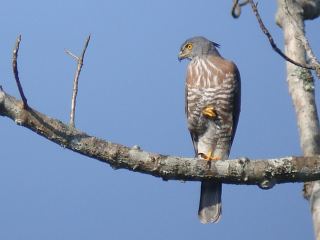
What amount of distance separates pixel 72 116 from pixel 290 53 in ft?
7.61

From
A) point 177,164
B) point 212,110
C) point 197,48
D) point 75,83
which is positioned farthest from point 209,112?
point 75,83

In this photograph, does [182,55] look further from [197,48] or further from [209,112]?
[209,112]

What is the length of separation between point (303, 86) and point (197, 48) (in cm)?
183

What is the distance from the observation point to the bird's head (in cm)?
651

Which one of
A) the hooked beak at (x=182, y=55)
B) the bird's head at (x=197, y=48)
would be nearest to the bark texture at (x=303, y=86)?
the bird's head at (x=197, y=48)

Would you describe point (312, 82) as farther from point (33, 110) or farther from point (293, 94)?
point (33, 110)

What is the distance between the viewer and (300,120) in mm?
4625

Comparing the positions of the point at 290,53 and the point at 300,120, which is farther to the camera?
the point at 290,53

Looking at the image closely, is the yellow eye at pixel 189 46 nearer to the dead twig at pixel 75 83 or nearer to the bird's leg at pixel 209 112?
the bird's leg at pixel 209 112

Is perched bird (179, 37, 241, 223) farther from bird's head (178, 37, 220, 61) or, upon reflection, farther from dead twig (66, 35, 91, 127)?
dead twig (66, 35, 91, 127)

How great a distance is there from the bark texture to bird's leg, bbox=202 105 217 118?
898mm

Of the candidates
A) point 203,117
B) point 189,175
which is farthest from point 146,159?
point 203,117

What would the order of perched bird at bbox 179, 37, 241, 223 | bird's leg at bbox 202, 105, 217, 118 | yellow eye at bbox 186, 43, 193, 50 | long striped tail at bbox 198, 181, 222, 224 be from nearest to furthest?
long striped tail at bbox 198, 181, 222, 224 < perched bird at bbox 179, 37, 241, 223 < bird's leg at bbox 202, 105, 217, 118 < yellow eye at bbox 186, 43, 193, 50

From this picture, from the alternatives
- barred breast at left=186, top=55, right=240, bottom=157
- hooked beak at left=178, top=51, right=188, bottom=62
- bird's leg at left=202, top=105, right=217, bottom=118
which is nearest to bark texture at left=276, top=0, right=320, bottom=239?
barred breast at left=186, top=55, right=240, bottom=157
